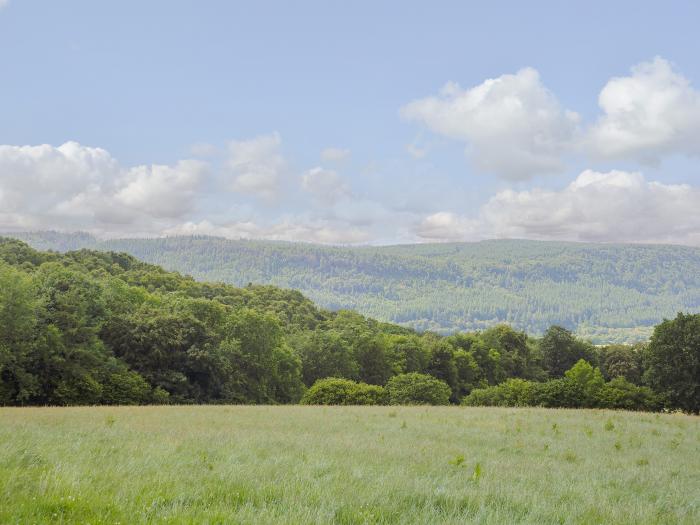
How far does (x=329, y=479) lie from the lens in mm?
8000

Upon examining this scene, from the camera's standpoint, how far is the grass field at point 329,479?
5.92m

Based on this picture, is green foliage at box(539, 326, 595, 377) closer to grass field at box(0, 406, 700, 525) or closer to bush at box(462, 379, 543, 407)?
bush at box(462, 379, 543, 407)

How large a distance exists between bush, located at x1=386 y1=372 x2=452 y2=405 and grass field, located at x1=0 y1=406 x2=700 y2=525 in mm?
44342

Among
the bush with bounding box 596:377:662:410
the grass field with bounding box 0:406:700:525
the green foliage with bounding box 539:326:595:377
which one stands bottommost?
the green foliage with bounding box 539:326:595:377

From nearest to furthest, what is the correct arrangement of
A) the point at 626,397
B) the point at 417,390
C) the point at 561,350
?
the point at 626,397 < the point at 417,390 < the point at 561,350

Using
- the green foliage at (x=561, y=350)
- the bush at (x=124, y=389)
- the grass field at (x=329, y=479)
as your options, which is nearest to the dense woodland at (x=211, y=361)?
the bush at (x=124, y=389)

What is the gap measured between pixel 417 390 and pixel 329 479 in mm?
54860

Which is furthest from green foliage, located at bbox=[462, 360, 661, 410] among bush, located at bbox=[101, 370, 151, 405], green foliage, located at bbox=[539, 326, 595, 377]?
green foliage, located at bbox=[539, 326, 595, 377]

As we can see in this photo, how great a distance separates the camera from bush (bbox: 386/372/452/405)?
60031 mm

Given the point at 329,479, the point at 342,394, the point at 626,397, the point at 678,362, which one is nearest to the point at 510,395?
the point at 626,397

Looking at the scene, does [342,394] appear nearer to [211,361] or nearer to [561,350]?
[211,361]

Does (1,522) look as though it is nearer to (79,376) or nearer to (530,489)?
(530,489)

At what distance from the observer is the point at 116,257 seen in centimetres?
13688

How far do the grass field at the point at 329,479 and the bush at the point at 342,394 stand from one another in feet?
103
